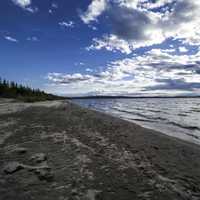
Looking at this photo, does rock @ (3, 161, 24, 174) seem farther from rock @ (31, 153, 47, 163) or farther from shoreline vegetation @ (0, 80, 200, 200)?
rock @ (31, 153, 47, 163)

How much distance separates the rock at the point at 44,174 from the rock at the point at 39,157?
889 millimetres

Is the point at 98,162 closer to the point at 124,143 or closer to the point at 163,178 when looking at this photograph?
the point at 163,178

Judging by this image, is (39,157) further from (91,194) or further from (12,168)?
(91,194)

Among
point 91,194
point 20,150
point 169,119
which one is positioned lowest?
point 169,119

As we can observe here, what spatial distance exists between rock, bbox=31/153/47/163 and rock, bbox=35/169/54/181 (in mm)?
889

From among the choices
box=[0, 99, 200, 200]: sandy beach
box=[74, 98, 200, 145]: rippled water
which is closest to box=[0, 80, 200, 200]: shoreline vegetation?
box=[0, 99, 200, 200]: sandy beach

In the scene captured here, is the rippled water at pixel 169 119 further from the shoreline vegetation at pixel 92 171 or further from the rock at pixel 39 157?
the rock at pixel 39 157

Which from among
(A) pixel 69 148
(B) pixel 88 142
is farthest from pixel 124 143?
(A) pixel 69 148

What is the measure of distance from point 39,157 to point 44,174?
1.43m

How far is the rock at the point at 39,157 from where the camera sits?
21.0ft

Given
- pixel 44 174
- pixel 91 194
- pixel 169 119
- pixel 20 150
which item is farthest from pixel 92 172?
pixel 169 119

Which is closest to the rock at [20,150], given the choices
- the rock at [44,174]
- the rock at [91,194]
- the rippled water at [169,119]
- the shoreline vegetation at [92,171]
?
the shoreline vegetation at [92,171]

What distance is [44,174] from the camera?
209 inches

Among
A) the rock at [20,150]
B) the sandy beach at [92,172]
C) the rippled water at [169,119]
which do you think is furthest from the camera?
the rippled water at [169,119]
